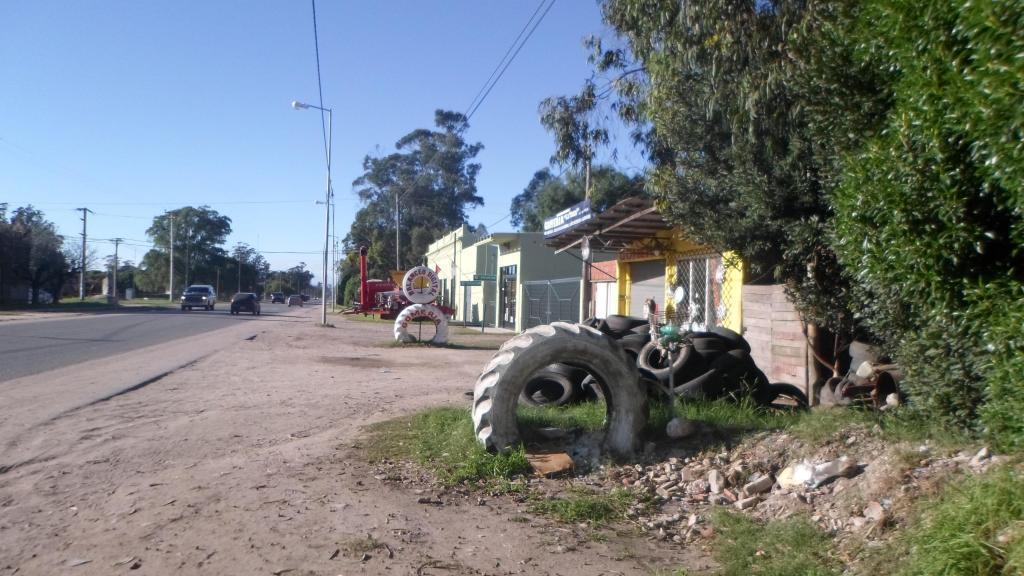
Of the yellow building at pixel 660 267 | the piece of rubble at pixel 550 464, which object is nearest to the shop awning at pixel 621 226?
the yellow building at pixel 660 267

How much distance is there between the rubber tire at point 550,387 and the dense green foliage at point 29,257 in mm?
50650

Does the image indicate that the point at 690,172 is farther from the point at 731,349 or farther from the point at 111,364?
the point at 111,364

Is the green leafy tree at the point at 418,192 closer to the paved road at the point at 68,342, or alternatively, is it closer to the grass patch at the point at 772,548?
the paved road at the point at 68,342

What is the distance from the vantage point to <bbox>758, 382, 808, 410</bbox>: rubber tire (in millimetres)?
8453

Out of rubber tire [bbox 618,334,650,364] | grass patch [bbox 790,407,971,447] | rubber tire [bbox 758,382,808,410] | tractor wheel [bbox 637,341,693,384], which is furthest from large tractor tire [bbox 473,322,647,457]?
rubber tire [bbox 618,334,650,364]

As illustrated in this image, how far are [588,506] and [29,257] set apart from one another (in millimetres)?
57035

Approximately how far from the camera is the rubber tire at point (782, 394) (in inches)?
333

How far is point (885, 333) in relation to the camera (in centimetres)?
598

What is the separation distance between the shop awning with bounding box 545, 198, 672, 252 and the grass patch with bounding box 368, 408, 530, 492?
5672 millimetres

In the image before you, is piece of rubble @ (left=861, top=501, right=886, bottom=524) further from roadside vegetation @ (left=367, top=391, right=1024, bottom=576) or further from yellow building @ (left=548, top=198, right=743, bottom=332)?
yellow building @ (left=548, top=198, right=743, bottom=332)

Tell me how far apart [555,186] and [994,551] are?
4544cm

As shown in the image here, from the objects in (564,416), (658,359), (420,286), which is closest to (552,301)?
(420,286)

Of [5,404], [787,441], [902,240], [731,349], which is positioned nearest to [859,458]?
[787,441]

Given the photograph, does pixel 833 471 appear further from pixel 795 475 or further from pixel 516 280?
pixel 516 280
